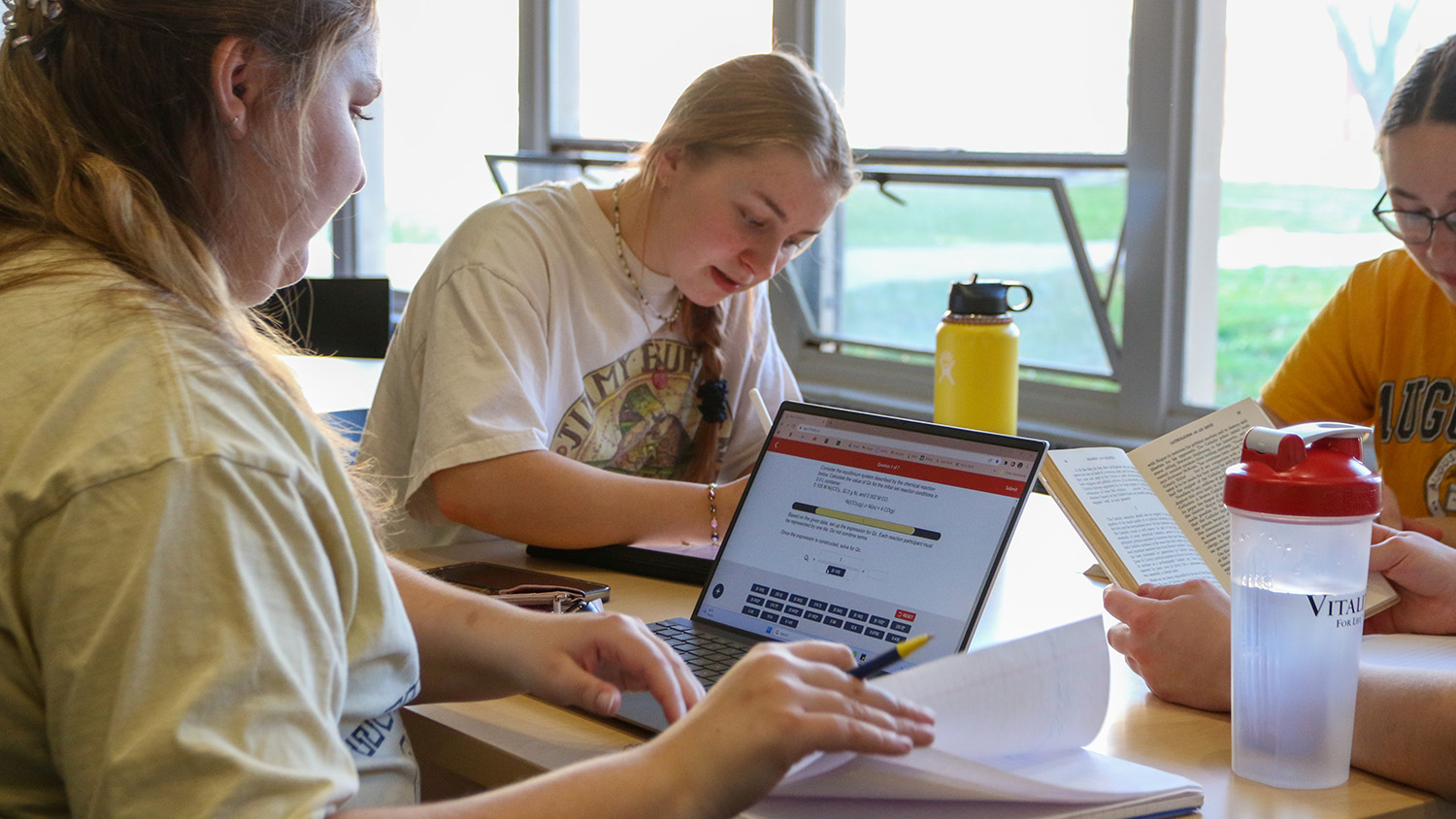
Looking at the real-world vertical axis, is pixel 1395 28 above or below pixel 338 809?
above

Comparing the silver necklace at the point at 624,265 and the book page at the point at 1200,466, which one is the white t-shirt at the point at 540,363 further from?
the book page at the point at 1200,466

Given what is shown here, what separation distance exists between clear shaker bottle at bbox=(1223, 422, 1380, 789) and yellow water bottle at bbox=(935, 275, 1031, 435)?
30.7 inches

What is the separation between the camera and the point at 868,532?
1.10 metres

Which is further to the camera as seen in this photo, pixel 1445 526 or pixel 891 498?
pixel 1445 526

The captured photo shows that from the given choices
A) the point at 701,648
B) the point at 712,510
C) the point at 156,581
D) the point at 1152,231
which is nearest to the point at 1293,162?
the point at 1152,231

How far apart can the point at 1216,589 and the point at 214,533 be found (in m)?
0.76

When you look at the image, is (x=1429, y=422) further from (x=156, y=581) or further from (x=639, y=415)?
(x=156, y=581)

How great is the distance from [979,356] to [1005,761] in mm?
880

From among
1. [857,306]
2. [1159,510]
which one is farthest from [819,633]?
[857,306]

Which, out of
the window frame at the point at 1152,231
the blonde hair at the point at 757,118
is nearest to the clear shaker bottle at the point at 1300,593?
the blonde hair at the point at 757,118

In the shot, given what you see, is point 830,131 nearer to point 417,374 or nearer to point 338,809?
point 417,374

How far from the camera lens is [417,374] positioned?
1.66 metres

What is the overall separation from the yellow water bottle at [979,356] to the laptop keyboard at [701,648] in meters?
0.60

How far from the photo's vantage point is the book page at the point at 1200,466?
1.33 metres
